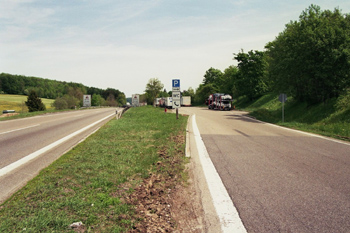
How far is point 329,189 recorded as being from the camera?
169 inches

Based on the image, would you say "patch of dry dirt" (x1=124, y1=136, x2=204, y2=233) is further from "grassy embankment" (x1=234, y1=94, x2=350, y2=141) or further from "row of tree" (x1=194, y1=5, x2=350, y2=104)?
"row of tree" (x1=194, y1=5, x2=350, y2=104)

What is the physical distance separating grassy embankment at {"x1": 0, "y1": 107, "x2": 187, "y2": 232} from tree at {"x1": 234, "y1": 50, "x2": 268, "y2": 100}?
45.8 m

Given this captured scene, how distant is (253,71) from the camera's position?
49156 millimetres

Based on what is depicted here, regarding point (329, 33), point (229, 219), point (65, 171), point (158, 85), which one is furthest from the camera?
point (158, 85)

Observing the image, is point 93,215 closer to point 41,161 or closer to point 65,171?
point 65,171

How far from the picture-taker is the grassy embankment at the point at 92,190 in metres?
3.09

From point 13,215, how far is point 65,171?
78.8 inches

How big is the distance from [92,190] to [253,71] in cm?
4955

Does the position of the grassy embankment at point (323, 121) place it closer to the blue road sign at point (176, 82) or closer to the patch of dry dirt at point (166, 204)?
the blue road sign at point (176, 82)

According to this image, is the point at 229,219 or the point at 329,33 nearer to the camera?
the point at 229,219

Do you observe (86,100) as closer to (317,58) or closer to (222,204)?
(317,58)

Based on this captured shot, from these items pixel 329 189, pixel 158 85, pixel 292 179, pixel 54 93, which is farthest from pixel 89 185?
pixel 54 93

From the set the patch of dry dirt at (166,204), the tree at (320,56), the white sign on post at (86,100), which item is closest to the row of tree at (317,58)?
→ the tree at (320,56)

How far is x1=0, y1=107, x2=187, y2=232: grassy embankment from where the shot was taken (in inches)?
122
